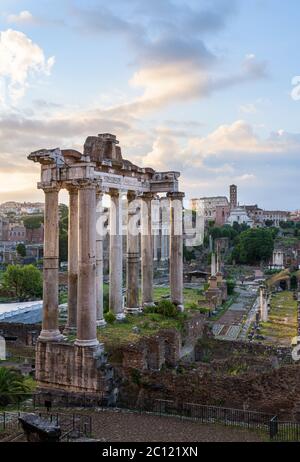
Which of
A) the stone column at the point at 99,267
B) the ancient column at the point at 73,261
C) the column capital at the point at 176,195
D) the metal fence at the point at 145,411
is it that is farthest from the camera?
the column capital at the point at 176,195

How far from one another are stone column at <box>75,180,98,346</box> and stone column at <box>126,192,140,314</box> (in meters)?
6.24

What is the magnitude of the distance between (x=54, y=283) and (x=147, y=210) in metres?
7.88

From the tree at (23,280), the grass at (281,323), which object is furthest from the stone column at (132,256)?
the tree at (23,280)

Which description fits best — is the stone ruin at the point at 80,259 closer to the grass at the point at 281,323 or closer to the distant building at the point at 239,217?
the grass at the point at 281,323

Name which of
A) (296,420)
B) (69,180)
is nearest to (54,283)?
(69,180)

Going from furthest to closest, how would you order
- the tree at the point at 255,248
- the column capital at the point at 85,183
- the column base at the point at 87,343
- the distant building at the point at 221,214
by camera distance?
1. the distant building at the point at 221,214
2. the tree at the point at 255,248
3. the column capital at the point at 85,183
4. the column base at the point at 87,343

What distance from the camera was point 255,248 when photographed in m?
96.4

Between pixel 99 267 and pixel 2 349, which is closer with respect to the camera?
pixel 99 267

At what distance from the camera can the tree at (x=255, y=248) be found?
315 feet

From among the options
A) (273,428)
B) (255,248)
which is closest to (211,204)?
(255,248)

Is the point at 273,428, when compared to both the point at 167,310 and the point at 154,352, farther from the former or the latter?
the point at 167,310

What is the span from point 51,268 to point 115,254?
4851mm

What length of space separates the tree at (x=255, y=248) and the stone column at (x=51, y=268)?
81.4m
